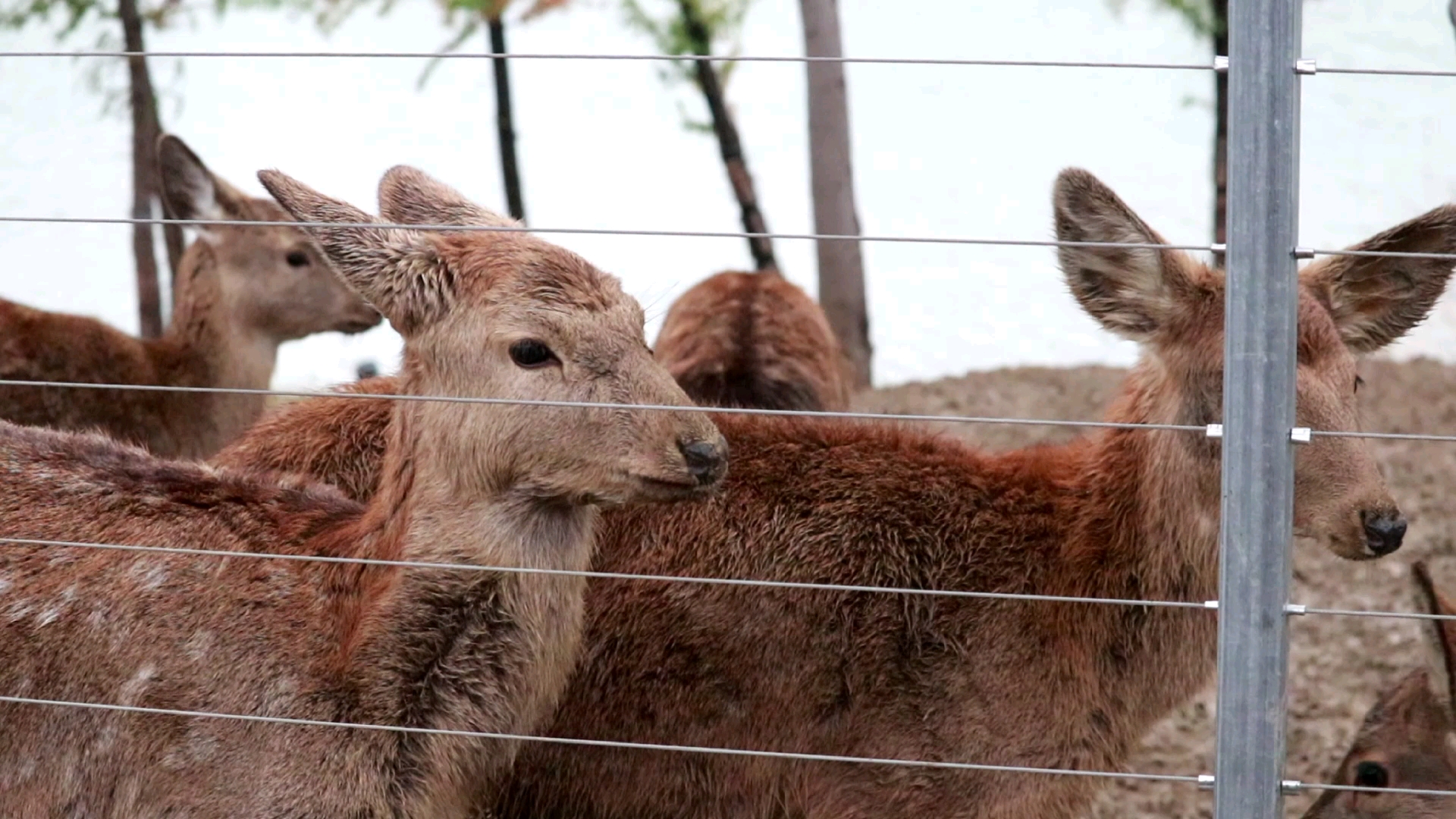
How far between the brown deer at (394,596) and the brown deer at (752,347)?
2.24m

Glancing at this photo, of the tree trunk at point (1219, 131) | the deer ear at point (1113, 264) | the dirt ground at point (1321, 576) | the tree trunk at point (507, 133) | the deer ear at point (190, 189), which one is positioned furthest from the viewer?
the tree trunk at point (507, 133)

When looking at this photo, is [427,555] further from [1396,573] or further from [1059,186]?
[1396,573]

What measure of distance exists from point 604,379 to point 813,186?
591cm

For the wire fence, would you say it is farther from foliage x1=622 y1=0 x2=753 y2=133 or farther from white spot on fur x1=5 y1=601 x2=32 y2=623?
foliage x1=622 y1=0 x2=753 y2=133

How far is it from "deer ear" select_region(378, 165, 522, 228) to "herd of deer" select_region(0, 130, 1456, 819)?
10 millimetres

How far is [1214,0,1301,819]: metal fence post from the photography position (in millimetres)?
2771

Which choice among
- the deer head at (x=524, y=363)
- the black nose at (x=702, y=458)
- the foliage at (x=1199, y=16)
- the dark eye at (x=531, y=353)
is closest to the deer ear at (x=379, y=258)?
the deer head at (x=524, y=363)

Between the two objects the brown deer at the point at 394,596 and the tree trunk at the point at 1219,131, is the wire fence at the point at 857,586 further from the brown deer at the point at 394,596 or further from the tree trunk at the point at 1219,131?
the tree trunk at the point at 1219,131

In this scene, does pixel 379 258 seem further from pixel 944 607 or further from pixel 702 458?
Answer: pixel 944 607

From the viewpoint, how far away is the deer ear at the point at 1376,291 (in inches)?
172

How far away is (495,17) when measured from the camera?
966 cm

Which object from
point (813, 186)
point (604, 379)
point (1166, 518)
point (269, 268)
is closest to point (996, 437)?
point (813, 186)

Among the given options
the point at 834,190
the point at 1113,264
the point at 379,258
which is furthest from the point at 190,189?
the point at 1113,264

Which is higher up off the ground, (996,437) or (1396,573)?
(996,437)
